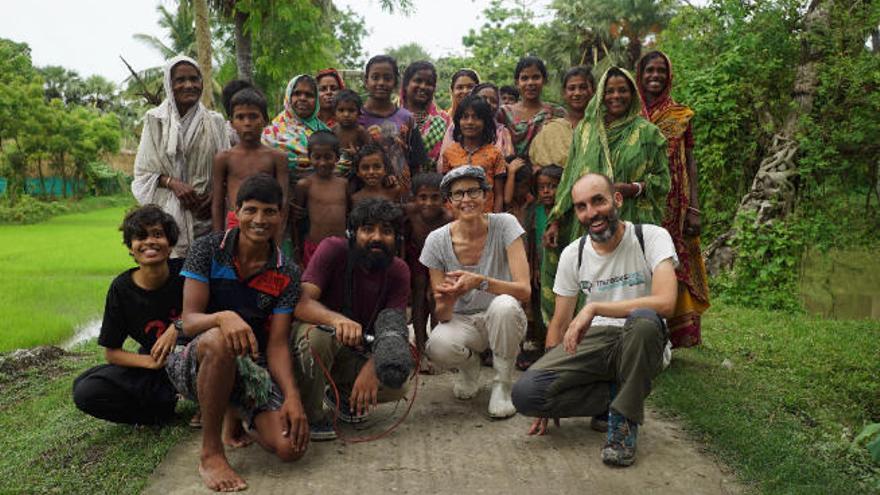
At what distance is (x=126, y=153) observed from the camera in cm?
4156

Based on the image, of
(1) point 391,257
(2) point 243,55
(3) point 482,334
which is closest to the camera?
(1) point 391,257

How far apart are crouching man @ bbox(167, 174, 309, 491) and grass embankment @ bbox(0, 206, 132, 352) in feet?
14.5

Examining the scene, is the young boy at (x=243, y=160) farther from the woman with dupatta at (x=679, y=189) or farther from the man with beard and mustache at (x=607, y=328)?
the woman with dupatta at (x=679, y=189)

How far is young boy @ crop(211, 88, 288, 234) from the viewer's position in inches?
185

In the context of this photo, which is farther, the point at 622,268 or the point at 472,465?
the point at 622,268

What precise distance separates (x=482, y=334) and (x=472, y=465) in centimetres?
98

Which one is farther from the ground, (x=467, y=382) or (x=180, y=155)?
(x=180, y=155)

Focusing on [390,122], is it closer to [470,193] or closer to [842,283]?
[470,193]

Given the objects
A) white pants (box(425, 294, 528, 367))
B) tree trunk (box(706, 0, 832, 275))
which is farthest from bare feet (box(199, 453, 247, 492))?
tree trunk (box(706, 0, 832, 275))

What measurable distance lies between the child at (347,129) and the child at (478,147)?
0.61 metres

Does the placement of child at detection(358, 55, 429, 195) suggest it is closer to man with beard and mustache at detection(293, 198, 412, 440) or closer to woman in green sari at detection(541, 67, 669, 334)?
woman in green sari at detection(541, 67, 669, 334)

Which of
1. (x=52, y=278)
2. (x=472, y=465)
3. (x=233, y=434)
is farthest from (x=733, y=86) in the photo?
(x=52, y=278)

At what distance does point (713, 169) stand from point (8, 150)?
90.7 feet

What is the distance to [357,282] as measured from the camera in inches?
152
